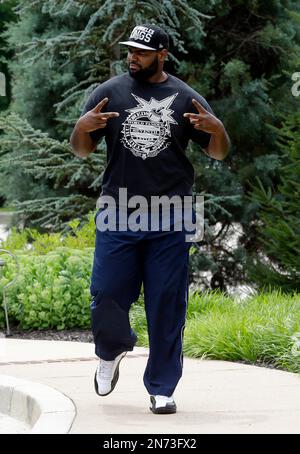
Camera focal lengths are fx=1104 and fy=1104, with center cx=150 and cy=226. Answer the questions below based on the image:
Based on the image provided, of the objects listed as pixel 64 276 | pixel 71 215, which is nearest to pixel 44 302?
pixel 64 276

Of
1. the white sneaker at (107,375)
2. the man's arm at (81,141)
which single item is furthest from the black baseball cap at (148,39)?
the white sneaker at (107,375)

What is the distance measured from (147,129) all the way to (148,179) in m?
0.26

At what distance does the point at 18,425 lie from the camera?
6105 mm

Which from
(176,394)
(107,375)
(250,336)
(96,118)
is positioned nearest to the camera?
(96,118)

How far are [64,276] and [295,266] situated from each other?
9.37 feet

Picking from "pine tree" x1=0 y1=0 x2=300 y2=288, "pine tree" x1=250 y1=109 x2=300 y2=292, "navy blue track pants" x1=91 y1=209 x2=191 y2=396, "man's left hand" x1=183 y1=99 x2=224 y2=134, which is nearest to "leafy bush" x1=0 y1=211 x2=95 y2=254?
"pine tree" x1=250 y1=109 x2=300 y2=292

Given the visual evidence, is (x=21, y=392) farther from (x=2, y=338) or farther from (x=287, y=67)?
(x=287, y=67)

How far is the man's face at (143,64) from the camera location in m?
5.70

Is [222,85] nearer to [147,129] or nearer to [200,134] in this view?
[200,134]

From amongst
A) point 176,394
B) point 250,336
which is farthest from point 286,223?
point 176,394

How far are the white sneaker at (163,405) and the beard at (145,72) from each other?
1658mm

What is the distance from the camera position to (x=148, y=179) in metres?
5.64

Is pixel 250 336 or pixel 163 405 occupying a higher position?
pixel 163 405

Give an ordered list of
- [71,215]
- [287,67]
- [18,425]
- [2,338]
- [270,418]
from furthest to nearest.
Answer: [287,67]
[71,215]
[2,338]
[18,425]
[270,418]
